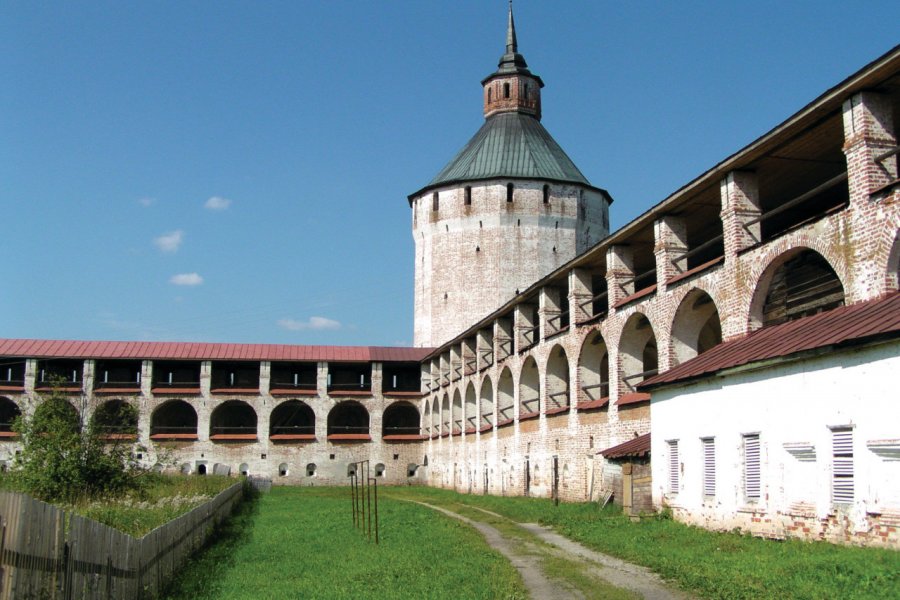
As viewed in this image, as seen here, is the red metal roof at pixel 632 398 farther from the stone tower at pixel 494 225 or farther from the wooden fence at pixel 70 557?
the stone tower at pixel 494 225

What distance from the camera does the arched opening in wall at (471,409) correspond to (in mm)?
44000

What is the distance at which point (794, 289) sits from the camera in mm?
18969

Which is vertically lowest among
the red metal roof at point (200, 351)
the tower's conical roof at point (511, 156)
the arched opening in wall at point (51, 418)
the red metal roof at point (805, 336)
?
the arched opening in wall at point (51, 418)

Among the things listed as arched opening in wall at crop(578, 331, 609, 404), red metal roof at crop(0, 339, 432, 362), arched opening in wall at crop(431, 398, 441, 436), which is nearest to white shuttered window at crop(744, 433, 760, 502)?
arched opening in wall at crop(578, 331, 609, 404)

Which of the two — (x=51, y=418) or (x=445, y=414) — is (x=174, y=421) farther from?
(x=51, y=418)

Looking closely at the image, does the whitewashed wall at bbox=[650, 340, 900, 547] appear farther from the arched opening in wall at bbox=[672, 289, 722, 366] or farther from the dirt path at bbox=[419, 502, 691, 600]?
the arched opening in wall at bbox=[672, 289, 722, 366]

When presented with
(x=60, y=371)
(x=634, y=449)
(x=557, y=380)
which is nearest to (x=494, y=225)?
(x=557, y=380)

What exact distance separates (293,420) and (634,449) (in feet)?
135

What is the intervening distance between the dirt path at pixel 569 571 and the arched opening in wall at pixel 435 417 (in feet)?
110

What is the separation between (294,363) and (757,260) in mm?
41976

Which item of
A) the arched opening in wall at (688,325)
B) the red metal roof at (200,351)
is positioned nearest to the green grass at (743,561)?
the arched opening in wall at (688,325)

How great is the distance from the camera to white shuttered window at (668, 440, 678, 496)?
18406mm

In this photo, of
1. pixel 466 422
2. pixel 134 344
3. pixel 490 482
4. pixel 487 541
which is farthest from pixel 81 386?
pixel 487 541

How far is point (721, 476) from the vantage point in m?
16.3
